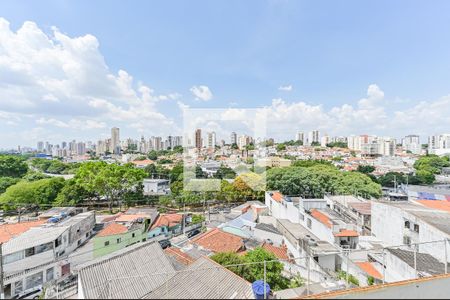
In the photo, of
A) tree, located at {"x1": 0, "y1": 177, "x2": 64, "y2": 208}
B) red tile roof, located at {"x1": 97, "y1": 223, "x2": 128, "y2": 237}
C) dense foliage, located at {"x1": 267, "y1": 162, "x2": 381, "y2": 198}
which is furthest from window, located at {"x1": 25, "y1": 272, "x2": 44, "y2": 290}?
dense foliage, located at {"x1": 267, "y1": 162, "x2": 381, "y2": 198}

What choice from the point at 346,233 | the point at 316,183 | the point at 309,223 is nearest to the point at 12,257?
the point at 309,223

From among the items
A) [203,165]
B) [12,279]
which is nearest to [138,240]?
[12,279]

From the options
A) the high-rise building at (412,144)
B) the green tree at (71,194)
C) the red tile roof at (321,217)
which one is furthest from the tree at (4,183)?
the high-rise building at (412,144)

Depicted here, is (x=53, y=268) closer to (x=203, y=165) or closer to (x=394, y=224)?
(x=394, y=224)

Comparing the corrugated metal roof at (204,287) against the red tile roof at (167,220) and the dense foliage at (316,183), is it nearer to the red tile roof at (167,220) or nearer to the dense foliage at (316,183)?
the red tile roof at (167,220)

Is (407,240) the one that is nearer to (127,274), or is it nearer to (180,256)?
(180,256)

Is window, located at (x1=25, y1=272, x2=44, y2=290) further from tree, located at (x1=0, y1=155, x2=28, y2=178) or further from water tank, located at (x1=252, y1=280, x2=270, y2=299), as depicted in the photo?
tree, located at (x1=0, y1=155, x2=28, y2=178)
